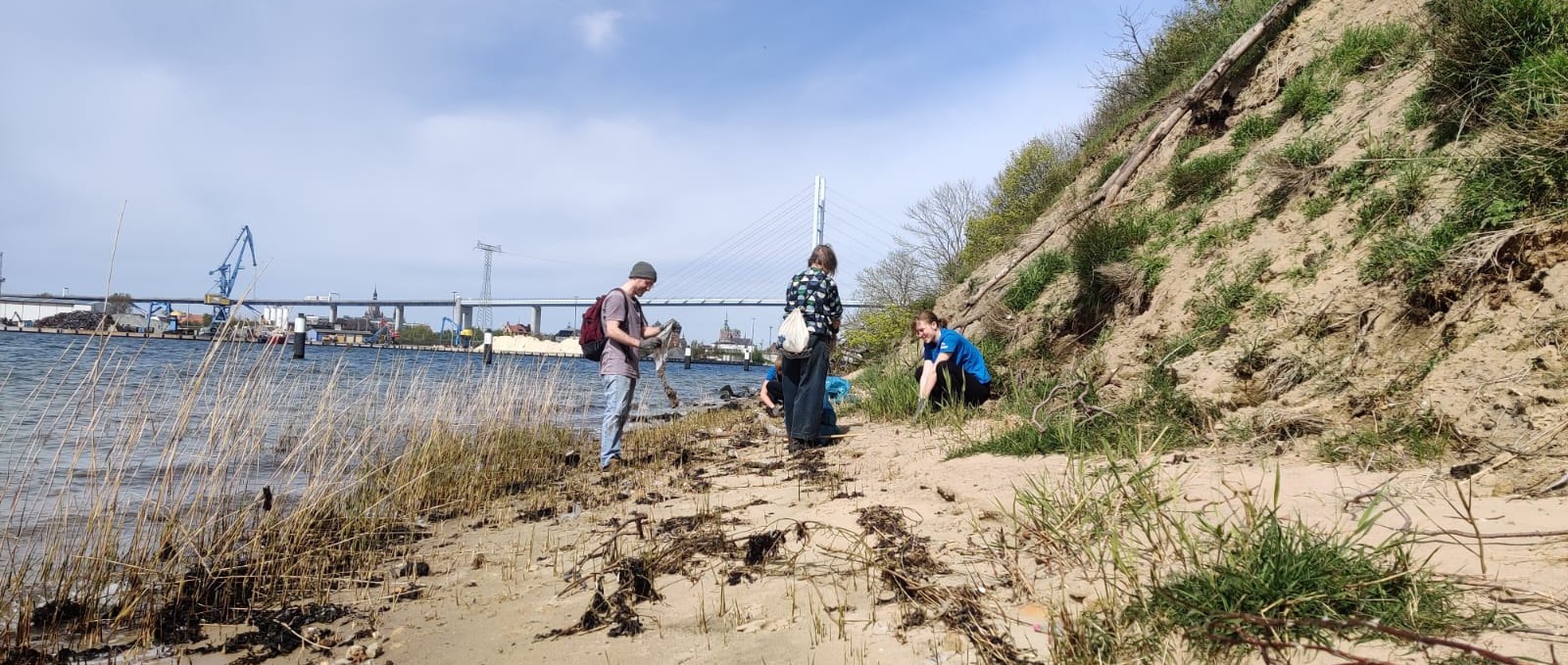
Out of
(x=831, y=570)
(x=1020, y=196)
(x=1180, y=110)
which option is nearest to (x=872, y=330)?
(x=1020, y=196)

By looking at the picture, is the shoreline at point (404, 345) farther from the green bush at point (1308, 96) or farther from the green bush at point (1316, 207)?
the green bush at point (1308, 96)

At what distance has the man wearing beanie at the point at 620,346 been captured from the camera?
19.9 ft

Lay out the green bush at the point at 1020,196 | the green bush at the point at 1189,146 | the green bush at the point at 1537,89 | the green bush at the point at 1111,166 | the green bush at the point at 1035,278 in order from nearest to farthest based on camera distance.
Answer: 1. the green bush at the point at 1537,89
2. the green bush at the point at 1189,146
3. the green bush at the point at 1035,278
4. the green bush at the point at 1111,166
5. the green bush at the point at 1020,196

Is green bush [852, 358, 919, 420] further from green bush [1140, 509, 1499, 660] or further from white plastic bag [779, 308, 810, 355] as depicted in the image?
green bush [1140, 509, 1499, 660]

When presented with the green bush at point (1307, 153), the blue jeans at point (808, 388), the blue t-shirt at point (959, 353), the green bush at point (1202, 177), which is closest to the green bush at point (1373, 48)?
the green bush at point (1307, 153)

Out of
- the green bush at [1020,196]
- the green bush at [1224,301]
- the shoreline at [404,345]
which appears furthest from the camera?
the green bush at [1020,196]

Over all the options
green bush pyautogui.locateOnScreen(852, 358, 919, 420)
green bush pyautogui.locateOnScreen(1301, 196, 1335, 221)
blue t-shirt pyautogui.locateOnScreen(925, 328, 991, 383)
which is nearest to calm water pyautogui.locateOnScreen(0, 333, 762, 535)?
green bush pyautogui.locateOnScreen(852, 358, 919, 420)

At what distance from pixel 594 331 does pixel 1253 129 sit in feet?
21.2

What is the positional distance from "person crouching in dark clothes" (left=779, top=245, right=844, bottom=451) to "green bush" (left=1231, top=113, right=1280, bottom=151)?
170 inches

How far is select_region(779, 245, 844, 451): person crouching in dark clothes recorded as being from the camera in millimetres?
5996

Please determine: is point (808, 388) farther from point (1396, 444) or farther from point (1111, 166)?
point (1111, 166)

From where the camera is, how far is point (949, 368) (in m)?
6.80

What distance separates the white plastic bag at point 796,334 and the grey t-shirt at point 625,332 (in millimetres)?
1251

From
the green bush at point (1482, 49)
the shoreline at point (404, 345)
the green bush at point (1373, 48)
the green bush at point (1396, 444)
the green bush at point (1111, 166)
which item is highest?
the green bush at point (1373, 48)
